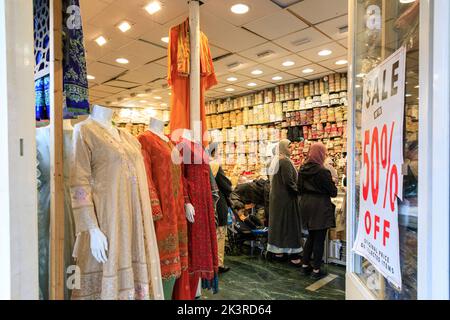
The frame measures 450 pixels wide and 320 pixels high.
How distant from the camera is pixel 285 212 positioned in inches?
149

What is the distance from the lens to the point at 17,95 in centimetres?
80

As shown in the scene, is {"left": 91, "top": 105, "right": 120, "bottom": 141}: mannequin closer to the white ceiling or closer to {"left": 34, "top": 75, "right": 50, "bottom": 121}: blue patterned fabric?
{"left": 34, "top": 75, "right": 50, "bottom": 121}: blue patterned fabric

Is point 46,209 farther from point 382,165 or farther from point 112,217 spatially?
point 382,165

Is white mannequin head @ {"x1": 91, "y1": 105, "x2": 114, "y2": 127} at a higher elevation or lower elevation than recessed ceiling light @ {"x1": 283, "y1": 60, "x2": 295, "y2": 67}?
lower

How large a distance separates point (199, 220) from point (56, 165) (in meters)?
1.22

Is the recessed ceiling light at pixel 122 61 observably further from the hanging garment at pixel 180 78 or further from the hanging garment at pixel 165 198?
the hanging garment at pixel 165 198

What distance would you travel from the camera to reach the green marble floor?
2.91m

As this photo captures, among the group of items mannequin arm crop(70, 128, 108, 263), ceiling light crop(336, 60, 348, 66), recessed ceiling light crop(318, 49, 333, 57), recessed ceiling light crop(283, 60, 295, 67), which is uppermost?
ceiling light crop(336, 60, 348, 66)

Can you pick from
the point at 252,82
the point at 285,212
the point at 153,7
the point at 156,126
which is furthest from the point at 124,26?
the point at 252,82

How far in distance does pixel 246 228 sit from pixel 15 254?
143 inches

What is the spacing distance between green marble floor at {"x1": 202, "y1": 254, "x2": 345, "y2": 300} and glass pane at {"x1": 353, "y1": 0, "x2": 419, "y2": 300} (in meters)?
1.84

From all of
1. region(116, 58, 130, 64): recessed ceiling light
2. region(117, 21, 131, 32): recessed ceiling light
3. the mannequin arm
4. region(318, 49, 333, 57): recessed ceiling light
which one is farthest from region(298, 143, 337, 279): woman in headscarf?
region(116, 58, 130, 64): recessed ceiling light
